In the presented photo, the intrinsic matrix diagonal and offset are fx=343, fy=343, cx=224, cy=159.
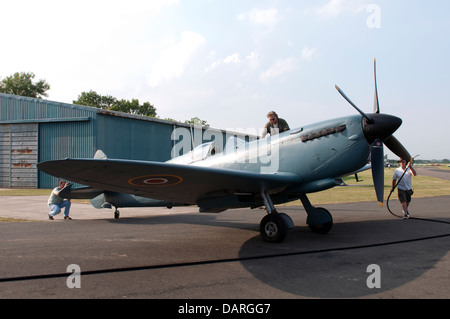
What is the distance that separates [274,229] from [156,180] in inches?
88.5

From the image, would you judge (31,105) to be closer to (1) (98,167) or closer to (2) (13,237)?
(2) (13,237)

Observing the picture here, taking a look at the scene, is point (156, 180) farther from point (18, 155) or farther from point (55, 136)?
point (18, 155)

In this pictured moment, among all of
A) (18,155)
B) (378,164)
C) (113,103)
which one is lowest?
(378,164)

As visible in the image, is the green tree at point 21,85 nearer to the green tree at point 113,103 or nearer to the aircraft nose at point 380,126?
the green tree at point 113,103

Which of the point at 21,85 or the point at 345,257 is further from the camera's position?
the point at 21,85

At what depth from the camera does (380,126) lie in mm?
5621

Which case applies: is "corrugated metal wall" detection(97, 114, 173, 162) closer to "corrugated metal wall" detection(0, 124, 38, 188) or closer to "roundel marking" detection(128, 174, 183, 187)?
"corrugated metal wall" detection(0, 124, 38, 188)

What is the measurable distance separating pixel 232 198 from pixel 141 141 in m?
21.2

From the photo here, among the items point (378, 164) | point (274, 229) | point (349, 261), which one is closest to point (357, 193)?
point (378, 164)

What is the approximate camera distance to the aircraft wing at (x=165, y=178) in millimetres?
4230

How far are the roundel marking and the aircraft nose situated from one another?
3185mm

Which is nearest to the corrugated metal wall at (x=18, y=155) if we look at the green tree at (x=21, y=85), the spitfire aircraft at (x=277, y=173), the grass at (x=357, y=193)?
the grass at (x=357, y=193)

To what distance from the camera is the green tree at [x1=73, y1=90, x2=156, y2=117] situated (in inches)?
3000

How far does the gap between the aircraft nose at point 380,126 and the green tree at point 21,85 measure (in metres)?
70.8
